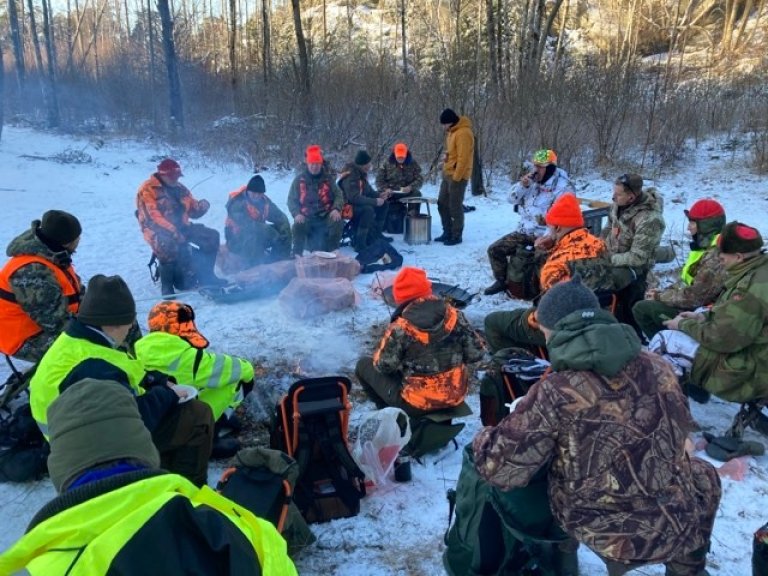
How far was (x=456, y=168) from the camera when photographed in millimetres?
8102

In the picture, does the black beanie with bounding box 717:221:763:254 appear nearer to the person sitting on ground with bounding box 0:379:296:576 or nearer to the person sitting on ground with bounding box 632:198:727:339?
the person sitting on ground with bounding box 632:198:727:339

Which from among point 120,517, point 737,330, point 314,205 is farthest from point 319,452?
point 314,205

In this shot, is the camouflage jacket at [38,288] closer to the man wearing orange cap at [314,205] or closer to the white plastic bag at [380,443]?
the white plastic bag at [380,443]

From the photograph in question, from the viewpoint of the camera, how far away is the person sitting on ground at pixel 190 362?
3.38 meters

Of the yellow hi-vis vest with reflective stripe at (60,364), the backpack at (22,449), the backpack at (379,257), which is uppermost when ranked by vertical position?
the yellow hi-vis vest with reflective stripe at (60,364)

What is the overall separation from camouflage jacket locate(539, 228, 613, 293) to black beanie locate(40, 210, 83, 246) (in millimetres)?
3437

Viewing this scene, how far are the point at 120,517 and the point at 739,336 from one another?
3.38 m

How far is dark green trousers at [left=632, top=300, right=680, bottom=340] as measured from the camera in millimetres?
4531

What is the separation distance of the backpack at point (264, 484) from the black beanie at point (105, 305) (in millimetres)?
861

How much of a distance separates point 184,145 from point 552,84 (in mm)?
9579

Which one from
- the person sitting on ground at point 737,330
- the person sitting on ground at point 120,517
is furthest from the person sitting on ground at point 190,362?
the person sitting on ground at point 737,330

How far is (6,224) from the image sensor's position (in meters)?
8.56

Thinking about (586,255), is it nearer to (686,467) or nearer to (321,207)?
(686,467)

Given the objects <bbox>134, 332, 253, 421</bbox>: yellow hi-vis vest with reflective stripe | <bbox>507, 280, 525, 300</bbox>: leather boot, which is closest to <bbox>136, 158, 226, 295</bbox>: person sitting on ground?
<bbox>134, 332, 253, 421</bbox>: yellow hi-vis vest with reflective stripe
